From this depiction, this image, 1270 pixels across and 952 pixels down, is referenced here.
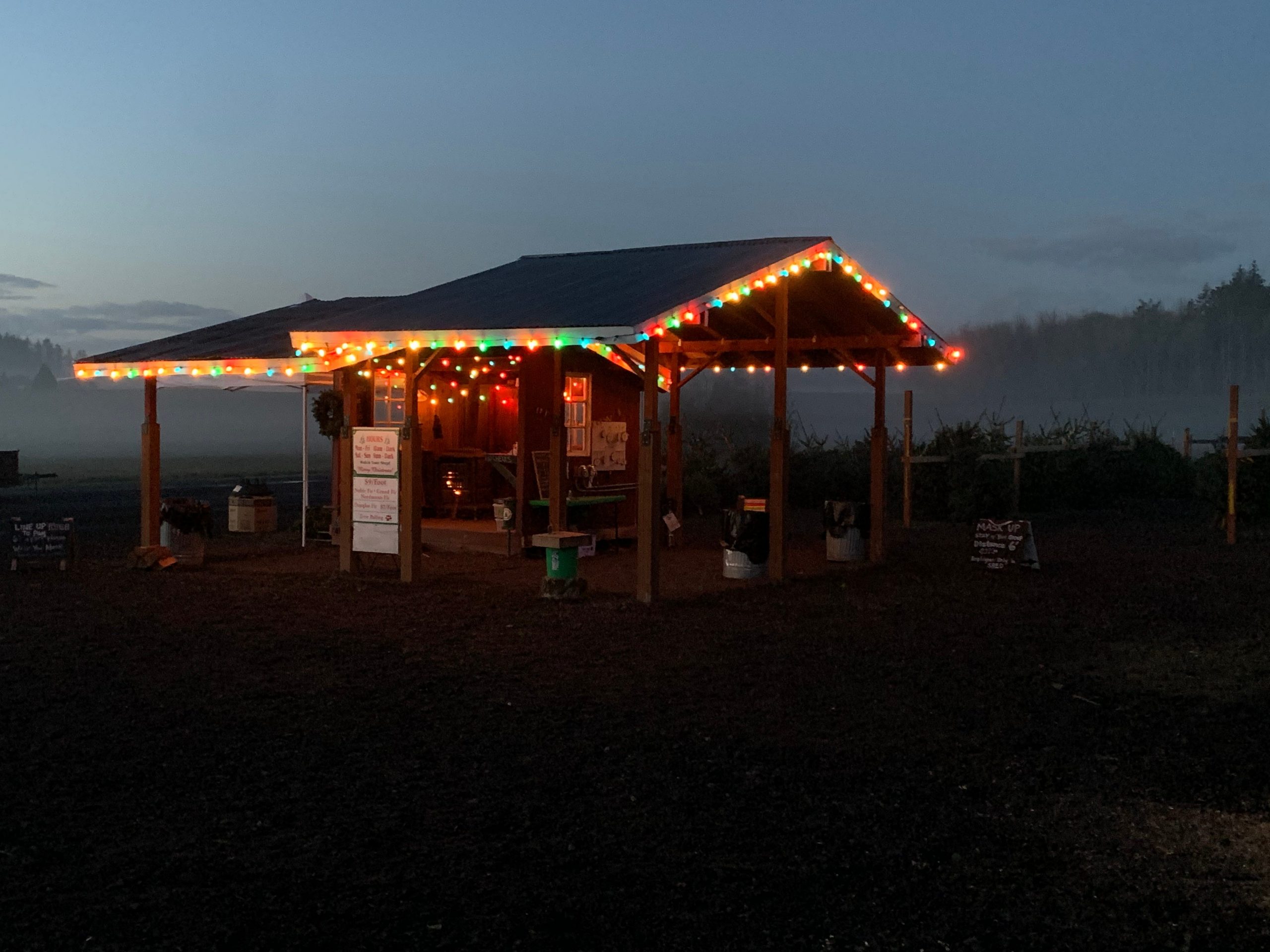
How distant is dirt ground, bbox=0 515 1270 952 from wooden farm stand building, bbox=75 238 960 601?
2.31 meters

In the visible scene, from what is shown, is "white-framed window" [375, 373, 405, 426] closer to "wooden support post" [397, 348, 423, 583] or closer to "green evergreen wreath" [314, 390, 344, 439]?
"green evergreen wreath" [314, 390, 344, 439]

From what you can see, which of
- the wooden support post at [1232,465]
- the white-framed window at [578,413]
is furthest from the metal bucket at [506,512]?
the wooden support post at [1232,465]

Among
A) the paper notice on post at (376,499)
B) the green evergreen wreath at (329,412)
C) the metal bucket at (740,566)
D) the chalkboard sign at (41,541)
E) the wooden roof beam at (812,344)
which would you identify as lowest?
the metal bucket at (740,566)

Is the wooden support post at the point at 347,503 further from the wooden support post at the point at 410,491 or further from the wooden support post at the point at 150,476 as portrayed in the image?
the wooden support post at the point at 150,476

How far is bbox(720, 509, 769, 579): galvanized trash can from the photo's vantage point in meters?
12.5

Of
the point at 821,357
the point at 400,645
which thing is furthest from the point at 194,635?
the point at 821,357

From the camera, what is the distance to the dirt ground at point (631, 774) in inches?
158

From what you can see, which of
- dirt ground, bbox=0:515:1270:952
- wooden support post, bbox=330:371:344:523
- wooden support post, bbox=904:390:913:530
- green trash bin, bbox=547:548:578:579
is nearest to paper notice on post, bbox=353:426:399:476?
wooden support post, bbox=330:371:344:523

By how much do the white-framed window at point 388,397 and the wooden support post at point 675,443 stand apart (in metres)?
3.68

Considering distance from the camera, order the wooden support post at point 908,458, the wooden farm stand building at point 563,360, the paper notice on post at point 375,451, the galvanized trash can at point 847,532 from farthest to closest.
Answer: the wooden support post at point 908,458, the galvanized trash can at point 847,532, the paper notice on post at point 375,451, the wooden farm stand building at point 563,360

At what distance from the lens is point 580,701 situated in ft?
23.6

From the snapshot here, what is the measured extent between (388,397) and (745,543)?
5.89 m

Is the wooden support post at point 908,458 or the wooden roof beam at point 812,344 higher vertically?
the wooden roof beam at point 812,344

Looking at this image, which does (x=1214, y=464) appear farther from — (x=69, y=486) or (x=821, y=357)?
(x=69, y=486)
